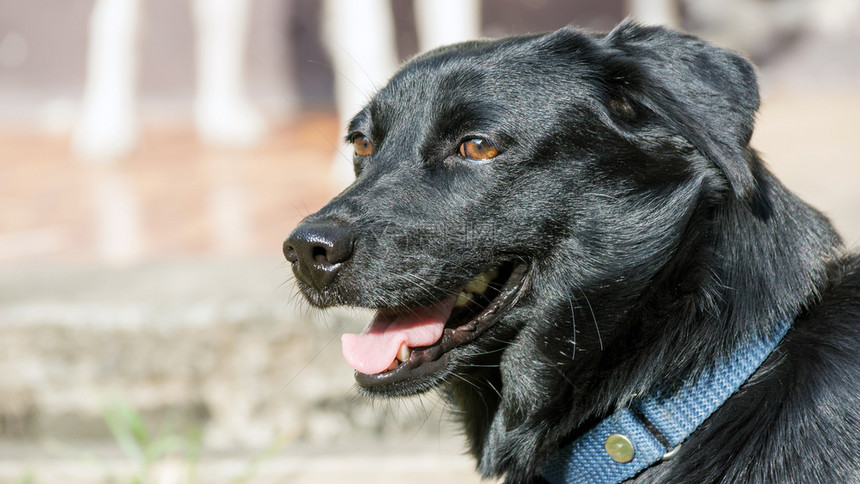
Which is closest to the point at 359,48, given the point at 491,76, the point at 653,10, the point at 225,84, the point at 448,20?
the point at 448,20

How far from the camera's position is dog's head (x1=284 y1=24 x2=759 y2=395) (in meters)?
1.96

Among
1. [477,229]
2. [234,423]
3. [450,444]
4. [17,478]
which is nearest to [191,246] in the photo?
[234,423]

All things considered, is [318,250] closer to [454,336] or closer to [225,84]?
[454,336]

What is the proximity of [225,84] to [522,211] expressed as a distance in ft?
13.2

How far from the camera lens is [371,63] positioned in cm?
457

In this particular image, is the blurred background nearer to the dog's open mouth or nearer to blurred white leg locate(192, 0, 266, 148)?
blurred white leg locate(192, 0, 266, 148)

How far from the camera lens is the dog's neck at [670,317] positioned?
1.88 m

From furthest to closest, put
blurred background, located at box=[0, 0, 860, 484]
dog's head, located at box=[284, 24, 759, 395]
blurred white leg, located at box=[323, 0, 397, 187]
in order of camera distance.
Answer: blurred white leg, located at box=[323, 0, 397, 187] < blurred background, located at box=[0, 0, 860, 484] < dog's head, located at box=[284, 24, 759, 395]

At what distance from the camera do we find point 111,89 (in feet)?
18.3

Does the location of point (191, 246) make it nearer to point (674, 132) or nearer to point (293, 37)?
point (293, 37)

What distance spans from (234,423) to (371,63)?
2058 mm

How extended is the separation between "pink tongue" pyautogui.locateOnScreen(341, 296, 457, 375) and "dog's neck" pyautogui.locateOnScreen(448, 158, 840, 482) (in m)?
0.14

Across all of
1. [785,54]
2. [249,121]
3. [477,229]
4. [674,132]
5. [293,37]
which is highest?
[674,132]

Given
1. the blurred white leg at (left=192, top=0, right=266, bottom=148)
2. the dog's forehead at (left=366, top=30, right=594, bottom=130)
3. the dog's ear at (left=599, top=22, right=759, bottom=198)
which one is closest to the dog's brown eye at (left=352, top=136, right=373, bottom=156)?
the dog's forehead at (left=366, top=30, right=594, bottom=130)
